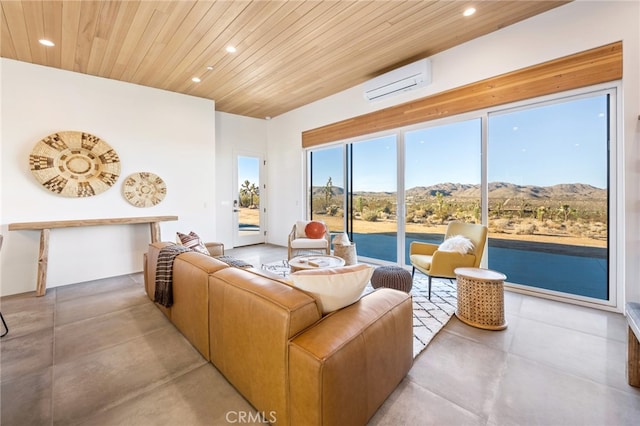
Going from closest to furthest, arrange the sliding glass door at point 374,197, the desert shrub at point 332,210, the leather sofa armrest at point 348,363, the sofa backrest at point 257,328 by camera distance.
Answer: the leather sofa armrest at point 348,363, the sofa backrest at point 257,328, the sliding glass door at point 374,197, the desert shrub at point 332,210

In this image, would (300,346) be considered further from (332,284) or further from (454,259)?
(454,259)

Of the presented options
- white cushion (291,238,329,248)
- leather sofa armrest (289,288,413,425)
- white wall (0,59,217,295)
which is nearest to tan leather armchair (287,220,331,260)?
white cushion (291,238,329,248)

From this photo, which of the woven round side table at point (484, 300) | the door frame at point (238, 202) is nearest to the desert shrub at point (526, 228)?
the woven round side table at point (484, 300)

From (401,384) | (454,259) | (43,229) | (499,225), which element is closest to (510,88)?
(499,225)

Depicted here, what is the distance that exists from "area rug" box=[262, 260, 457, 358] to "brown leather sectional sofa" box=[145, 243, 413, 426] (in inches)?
21.7

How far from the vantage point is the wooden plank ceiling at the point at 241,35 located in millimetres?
2592

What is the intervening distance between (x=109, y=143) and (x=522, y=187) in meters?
5.86

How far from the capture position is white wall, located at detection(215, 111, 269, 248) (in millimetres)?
5820

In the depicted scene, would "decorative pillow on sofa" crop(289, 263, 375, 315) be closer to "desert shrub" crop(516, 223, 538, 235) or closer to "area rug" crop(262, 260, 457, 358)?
"area rug" crop(262, 260, 457, 358)

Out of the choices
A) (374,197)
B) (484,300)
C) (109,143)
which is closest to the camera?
(484,300)

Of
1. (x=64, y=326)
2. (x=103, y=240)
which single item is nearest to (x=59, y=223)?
(x=103, y=240)

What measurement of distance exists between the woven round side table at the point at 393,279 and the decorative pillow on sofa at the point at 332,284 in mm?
1356

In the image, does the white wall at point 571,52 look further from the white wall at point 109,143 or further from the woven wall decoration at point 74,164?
the woven wall decoration at point 74,164

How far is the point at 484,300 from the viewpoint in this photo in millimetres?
2422
